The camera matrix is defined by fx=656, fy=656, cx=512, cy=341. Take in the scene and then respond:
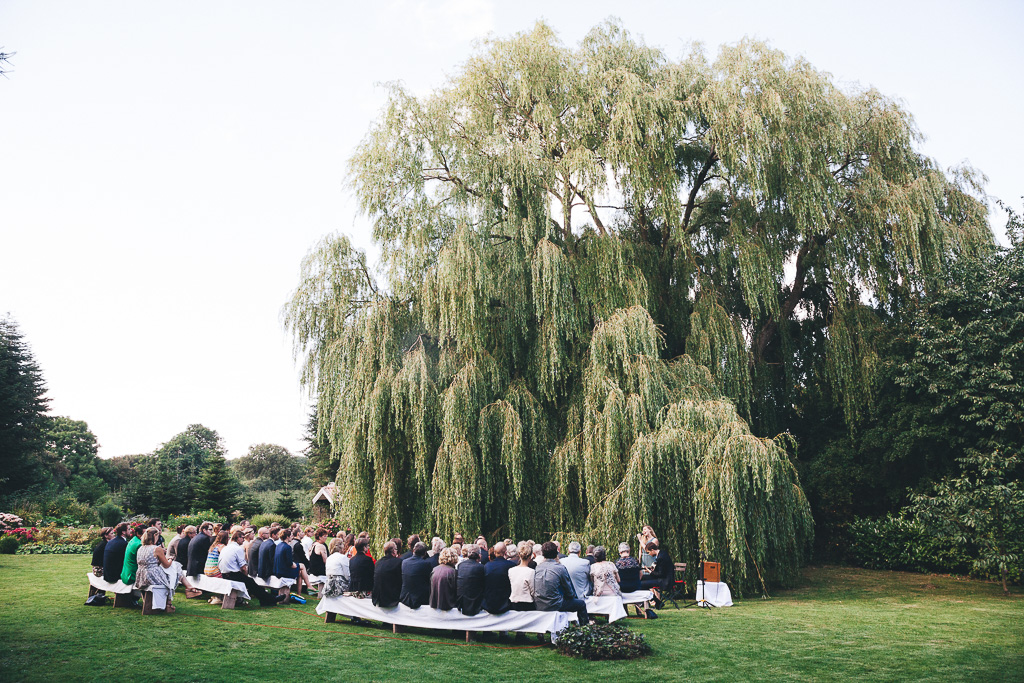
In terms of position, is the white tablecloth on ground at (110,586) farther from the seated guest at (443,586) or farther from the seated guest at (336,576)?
the seated guest at (443,586)

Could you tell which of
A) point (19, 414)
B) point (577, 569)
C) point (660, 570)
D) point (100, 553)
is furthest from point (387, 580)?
point (19, 414)

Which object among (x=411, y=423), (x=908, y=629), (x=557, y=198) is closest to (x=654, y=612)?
(x=908, y=629)

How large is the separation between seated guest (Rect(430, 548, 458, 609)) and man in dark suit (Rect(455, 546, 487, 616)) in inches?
5.1

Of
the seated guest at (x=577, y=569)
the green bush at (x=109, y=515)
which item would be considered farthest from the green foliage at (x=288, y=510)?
the seated guest at (x=577, y=569)

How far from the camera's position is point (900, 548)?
17812mm

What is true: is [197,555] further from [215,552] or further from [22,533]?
[22,533]

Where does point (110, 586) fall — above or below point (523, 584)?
below

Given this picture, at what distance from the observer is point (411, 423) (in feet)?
47.1

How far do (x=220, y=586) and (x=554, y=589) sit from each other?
5.64 meters

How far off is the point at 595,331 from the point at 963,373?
29.6 feet

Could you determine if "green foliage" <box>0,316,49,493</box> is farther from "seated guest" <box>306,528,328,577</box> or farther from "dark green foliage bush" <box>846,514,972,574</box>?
"dark green foliage bush" <box>846,514,972,574</box>

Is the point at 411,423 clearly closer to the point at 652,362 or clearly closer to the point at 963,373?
the point at 652,362

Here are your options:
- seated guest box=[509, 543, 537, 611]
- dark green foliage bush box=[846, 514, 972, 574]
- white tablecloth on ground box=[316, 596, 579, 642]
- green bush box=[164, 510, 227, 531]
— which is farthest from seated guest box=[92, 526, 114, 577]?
green bush box=[164, 510, 227, 531]

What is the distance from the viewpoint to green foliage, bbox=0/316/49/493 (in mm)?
33500
